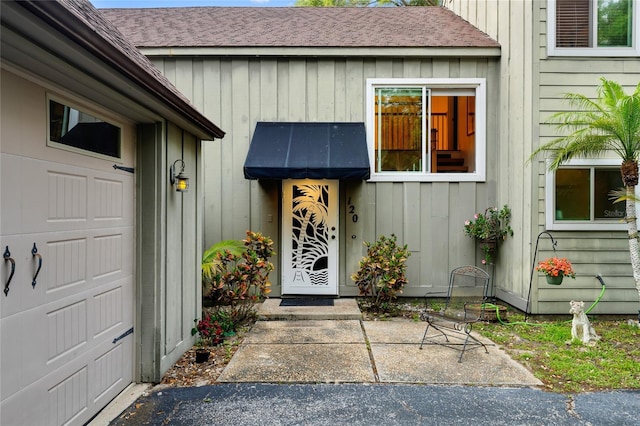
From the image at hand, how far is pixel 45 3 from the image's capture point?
183cm

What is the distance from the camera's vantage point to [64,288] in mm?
2682

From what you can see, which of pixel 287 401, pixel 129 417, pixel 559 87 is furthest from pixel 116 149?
pixel 559 87

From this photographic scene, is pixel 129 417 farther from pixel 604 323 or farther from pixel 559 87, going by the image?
pixel 559 87

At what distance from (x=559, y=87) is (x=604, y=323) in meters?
3.57

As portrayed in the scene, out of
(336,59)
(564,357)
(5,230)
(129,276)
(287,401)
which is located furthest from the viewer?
(336,59)

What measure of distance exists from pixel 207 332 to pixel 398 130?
15.3ft

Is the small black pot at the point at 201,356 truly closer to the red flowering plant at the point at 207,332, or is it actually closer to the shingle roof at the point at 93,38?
the red flowering plant at the point at 207,332

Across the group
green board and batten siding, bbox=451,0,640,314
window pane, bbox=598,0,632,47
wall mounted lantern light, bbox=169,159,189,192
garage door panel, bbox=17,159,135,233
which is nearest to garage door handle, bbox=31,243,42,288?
garage door panel, bbox=17,159,135,233

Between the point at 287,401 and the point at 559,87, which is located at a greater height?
the point at 559,87

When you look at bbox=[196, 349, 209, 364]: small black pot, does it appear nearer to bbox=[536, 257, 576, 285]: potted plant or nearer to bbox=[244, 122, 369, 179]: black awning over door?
bbox=[244, 122, 369, 179]: black awning over door

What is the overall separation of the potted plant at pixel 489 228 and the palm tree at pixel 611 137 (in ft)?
4.17

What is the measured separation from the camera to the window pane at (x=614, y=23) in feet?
17.9

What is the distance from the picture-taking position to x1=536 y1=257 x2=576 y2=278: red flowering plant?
5.04 meters

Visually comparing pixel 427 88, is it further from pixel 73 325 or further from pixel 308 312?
pixel 73 325
